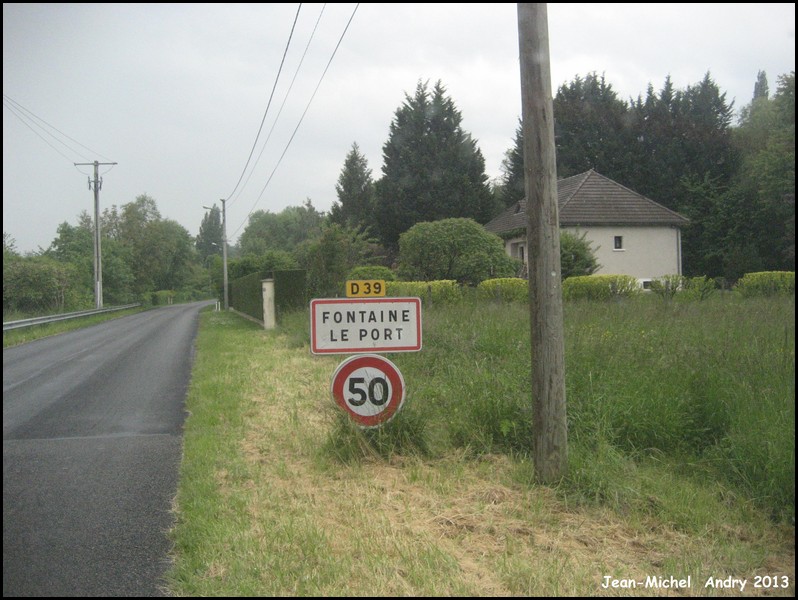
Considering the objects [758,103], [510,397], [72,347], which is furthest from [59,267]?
[758,103]

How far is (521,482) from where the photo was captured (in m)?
5.66

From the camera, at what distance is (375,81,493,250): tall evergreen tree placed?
40.2 m

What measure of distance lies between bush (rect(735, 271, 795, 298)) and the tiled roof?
74.8 feet

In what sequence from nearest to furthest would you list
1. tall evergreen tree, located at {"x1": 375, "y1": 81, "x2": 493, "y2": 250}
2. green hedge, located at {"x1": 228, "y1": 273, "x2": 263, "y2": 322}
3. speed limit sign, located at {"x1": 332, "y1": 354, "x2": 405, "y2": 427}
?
speed limit sign, located at {"x1": 332, "y1": 354, "x2": 405, "y2": 427} < green hedge, located at {"x1": 228, "y1": 273, "x2": 263, "y2": 322} < tall evergreen tree, located at {"x1": 375, "y1": 81, "x2": 493, "y2": 250}

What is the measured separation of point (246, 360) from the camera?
1449cm

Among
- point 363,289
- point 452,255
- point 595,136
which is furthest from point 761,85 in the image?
point 363,289

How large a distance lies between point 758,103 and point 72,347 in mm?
55867

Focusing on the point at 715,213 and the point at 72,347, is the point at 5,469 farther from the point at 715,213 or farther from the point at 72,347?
the point at 715,213

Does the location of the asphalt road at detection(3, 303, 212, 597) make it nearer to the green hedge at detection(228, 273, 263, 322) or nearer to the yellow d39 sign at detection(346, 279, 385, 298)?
the yellow d39 sign at detection(346, 279, 385, 298)

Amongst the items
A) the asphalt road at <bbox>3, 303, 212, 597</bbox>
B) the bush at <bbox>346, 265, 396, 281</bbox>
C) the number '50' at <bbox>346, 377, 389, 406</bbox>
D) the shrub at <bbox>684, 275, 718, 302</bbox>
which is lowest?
the asphalt road at <bbox>3, 303, 212, 597</bbox>

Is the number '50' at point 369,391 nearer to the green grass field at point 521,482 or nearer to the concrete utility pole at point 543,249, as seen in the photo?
the green grass field at point 521,482

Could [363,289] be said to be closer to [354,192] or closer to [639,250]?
[639,250]

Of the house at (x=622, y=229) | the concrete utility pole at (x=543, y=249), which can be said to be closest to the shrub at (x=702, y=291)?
the concrete utility pole at (x=543, y=249)

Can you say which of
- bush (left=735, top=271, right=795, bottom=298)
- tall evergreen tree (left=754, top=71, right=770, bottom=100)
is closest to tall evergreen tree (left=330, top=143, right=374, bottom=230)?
bush (left=735, top=271, right=795, bottom=298)
